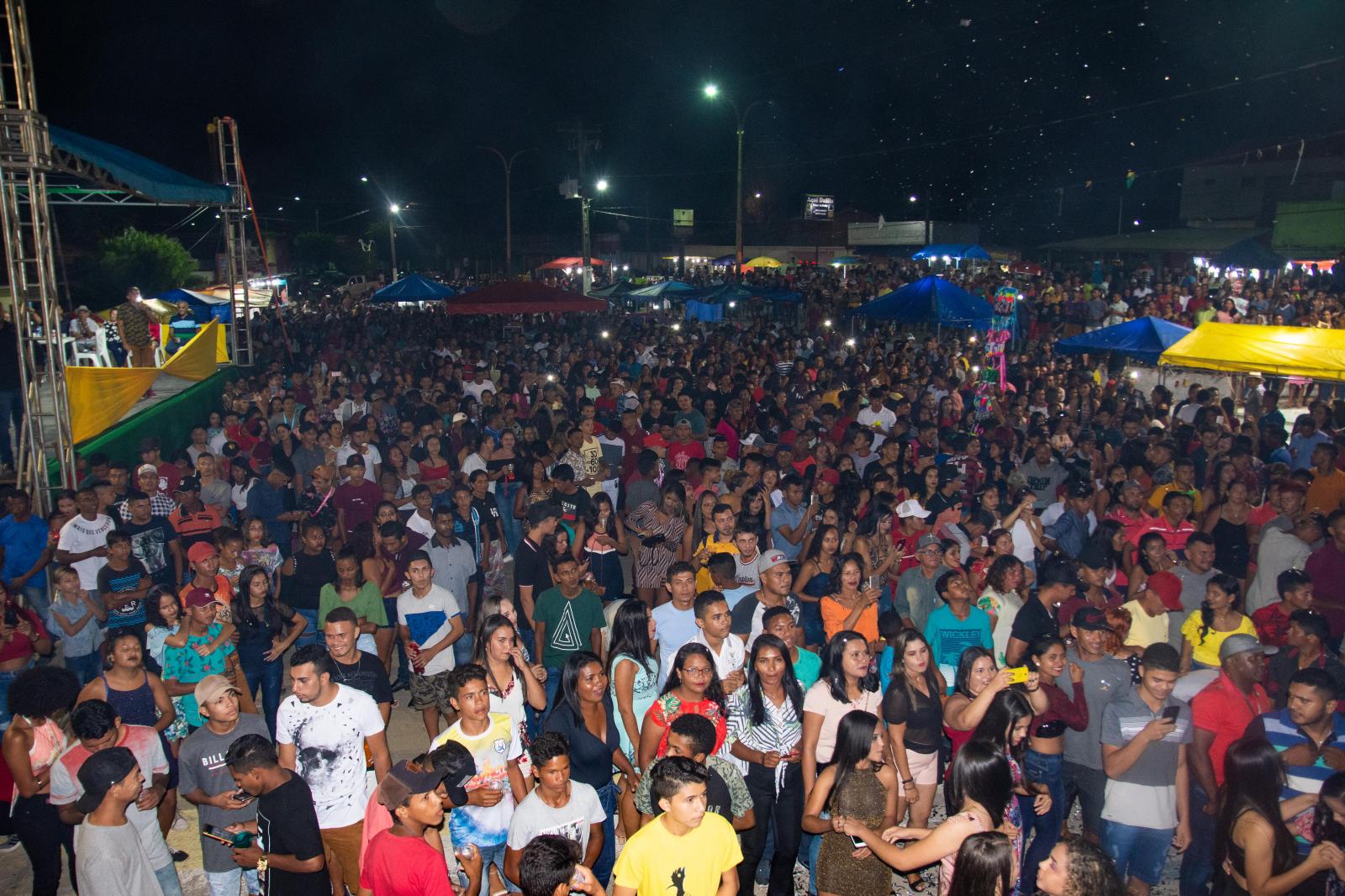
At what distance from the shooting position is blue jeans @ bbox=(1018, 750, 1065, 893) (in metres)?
4.58

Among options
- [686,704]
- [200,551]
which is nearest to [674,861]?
[686,704]

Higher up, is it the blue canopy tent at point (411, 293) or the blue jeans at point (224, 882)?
the blue canopy tent at point (411, 293)

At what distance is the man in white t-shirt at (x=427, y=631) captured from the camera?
5.90 m

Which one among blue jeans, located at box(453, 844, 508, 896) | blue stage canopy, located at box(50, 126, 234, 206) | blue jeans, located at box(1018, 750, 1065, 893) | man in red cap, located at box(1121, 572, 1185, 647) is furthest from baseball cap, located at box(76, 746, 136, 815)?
blue stage canopy, located at box(50, 126, 234, 206)

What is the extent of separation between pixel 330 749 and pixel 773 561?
2765 mm

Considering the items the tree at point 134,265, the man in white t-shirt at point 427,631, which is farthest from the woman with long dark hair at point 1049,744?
the tree at point 134,265

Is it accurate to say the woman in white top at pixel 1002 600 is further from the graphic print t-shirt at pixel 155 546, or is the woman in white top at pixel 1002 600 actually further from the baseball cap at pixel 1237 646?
the graphic print t-shirt at pixel 155 546

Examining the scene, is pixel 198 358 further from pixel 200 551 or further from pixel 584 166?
pixel 584 166

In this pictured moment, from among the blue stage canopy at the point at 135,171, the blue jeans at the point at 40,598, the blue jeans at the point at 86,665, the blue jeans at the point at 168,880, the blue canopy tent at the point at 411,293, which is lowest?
the blue jeans at the point at 168,880

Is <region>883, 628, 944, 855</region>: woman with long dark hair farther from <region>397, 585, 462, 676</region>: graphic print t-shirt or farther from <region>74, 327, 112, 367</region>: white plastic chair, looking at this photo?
<region>74, 327, 112, 367</region>: white plastic chair

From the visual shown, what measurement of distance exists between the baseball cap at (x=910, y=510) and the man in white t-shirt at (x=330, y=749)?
177 inches

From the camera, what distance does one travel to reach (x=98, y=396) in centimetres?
957

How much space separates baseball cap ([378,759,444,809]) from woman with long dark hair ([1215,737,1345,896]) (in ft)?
10.2

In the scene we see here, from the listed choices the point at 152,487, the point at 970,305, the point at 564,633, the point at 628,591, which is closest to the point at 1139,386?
the point at 970,305
